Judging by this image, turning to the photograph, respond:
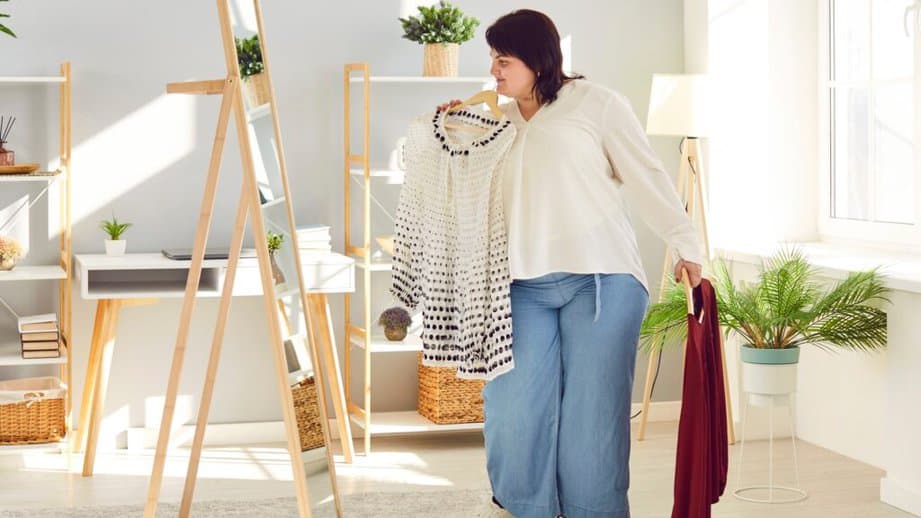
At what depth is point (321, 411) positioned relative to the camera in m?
3.19

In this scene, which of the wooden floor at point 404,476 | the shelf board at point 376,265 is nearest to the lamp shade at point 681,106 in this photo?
the shelf board at point 376,265

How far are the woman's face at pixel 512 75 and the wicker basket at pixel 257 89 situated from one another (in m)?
0.63

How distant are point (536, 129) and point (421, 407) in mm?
2165

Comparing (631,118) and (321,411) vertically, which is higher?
(631,118)

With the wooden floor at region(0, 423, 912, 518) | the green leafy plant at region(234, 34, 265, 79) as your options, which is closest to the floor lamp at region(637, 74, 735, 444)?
the wooden floor at region(0, 423, 912, 518)

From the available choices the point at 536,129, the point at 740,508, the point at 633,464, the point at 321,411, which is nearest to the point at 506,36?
the point at 536,129

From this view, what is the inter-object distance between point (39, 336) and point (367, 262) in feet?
4.03

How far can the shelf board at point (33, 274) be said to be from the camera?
170 inches

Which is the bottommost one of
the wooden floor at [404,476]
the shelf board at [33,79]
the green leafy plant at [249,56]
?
the wooden floor at [404,476]

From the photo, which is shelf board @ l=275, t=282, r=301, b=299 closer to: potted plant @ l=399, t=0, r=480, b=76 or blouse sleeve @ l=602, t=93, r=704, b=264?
blouse sleeve @ l=602, t=93, r=704, b=264

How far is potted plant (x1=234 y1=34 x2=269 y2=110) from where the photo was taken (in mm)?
3238

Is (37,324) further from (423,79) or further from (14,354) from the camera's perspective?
(423,79)

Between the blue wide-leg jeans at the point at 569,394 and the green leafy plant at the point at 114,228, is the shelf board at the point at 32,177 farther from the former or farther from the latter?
the blue wide-leg jeans at the point at 569,394

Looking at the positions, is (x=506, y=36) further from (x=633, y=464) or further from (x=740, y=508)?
(x=633, y=464)
